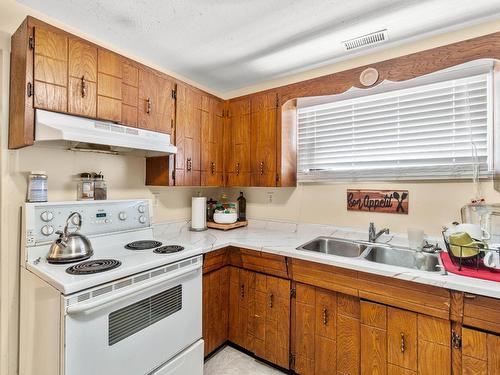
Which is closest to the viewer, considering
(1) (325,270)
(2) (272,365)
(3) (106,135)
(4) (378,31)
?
(3) (106,135)

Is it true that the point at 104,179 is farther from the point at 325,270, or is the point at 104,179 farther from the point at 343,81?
the point at 343,81

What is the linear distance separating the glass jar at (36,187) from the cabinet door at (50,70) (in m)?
0.42

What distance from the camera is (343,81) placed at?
6.53 ft

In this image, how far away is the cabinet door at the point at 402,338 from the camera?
1.34 meters

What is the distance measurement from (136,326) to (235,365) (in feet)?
3.22

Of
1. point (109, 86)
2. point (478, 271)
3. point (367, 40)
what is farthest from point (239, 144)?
point (478, 271)

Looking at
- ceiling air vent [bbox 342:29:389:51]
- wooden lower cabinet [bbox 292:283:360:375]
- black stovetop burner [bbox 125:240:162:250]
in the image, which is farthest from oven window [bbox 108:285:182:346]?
ceiling air vent [bbox 342:29:389:51]

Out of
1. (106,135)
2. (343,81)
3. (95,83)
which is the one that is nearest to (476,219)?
(343,81)

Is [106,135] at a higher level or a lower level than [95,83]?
lower

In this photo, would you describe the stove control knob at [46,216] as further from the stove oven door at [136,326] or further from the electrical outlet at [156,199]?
the electrical outlet at [156,199]

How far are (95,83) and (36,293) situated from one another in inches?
48.6

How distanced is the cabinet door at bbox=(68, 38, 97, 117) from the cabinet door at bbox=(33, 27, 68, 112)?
0.10 feet

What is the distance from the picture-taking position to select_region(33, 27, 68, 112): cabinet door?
1361 mm

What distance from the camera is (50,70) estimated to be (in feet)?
4.61
